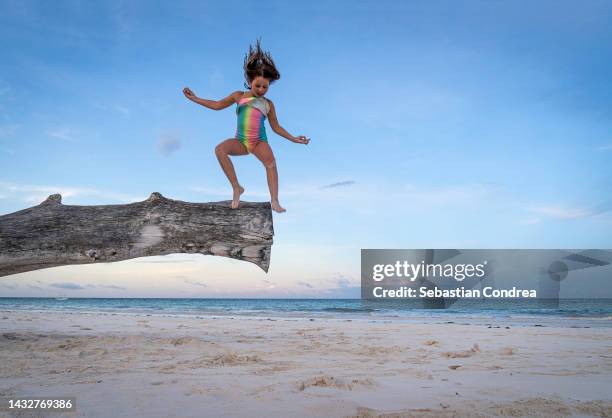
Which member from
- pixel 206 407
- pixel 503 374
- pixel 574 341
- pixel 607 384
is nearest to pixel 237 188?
pixel 206 407

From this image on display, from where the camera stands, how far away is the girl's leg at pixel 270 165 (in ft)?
14.7

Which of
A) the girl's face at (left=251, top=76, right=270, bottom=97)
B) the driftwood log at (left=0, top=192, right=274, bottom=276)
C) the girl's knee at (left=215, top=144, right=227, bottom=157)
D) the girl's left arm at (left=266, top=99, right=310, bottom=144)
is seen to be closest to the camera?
the girl's knee at (left=215, top=144, right=227, bottom=157)

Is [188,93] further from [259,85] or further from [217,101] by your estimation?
[259,85]

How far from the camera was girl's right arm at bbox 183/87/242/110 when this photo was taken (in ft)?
15.1

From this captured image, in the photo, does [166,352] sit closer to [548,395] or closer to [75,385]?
[75,385]

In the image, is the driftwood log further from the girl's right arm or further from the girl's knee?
the girl's right arm

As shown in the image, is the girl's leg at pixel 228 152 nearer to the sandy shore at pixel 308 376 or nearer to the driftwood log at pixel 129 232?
the driftwood log at pixel 129 232

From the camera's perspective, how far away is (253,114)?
4488mm

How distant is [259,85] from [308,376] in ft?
11.3

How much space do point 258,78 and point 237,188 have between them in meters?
1.14

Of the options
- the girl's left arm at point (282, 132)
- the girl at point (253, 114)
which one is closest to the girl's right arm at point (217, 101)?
the girl at point (253, 114)

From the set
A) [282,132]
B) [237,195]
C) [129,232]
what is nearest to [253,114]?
[282,132]

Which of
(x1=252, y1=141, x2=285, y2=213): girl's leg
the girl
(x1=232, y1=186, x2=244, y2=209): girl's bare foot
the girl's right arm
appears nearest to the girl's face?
the girl

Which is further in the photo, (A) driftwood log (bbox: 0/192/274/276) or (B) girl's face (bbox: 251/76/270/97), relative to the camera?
(A) driftwood log (bbox: 0/192/274/276)
